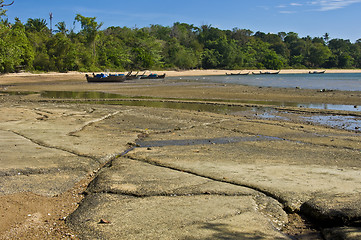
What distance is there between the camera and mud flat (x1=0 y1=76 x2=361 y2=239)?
13.0 ft

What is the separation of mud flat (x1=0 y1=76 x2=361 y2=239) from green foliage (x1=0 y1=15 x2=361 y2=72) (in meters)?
21.2

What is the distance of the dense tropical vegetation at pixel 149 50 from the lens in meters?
64.9

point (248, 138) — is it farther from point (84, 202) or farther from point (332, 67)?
point (332, 67)

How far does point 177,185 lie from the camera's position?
17.4 feet

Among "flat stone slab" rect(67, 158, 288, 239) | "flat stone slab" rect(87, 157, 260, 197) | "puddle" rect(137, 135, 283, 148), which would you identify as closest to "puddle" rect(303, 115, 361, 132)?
"puddle" rect(137, 135, 283, 148)

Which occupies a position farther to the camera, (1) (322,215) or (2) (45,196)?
(2) (45,196)

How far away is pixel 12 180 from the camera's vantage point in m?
5.48

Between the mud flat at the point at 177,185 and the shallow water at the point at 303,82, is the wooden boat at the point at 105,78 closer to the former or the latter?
the shallow water at the point at 303,82

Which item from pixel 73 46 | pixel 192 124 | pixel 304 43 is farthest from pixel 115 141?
pixel 304 43

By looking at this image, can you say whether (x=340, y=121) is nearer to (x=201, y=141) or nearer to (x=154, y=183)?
(x=201, y=141)

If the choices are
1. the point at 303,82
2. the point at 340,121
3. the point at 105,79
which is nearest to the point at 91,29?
the point at 105,79

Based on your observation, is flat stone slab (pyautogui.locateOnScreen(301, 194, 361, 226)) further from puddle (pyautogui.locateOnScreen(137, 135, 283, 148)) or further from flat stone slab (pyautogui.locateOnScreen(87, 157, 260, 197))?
puddle (pyautogui.locateOnScreen(137, 135, 283, 148))

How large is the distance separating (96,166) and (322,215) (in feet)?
12.9

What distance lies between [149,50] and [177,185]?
3812 inches
